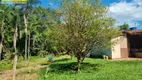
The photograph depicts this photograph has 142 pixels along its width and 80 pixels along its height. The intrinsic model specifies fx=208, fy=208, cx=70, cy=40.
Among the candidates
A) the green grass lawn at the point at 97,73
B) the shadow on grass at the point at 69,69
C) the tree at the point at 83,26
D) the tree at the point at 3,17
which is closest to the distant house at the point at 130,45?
the shadow on grass at the point at 69,69

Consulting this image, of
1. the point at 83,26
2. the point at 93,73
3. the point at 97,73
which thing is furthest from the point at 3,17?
the point at 97,73

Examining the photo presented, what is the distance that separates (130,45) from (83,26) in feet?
50.5

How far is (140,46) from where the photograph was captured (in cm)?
2738

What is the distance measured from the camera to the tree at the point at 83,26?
14.2 metres

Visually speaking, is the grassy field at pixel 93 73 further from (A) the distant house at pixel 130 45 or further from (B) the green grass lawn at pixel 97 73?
(A) the distant house at pixel 130 45

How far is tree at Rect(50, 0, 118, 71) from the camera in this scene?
14.2 metres

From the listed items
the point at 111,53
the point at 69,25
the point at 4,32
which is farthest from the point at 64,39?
the point at 4,32

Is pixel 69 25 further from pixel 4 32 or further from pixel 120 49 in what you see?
pixel 4 32

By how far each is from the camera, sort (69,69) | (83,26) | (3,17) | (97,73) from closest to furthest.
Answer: (97,73)
(83,26)
(69,69)
(3,17)

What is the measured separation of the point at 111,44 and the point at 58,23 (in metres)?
4.28

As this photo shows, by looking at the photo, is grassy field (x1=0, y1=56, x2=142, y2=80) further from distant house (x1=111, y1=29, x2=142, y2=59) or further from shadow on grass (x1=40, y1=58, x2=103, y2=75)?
distant house (x1=111, y1=29, x2=142, y2=59)

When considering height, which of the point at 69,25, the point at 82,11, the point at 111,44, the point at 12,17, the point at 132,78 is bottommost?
the point at 132,78

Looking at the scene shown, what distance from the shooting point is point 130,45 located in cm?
2805

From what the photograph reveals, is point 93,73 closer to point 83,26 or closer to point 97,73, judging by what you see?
point 97,73
